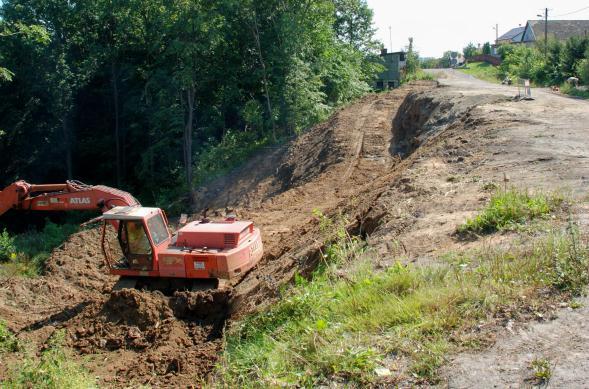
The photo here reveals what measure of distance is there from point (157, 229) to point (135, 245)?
51 cm

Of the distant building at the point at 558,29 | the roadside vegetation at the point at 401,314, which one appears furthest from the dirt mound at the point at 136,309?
the distant building at the point at 558,29

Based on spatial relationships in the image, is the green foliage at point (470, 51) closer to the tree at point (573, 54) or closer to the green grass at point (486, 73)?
the green grass at point (486, 73)

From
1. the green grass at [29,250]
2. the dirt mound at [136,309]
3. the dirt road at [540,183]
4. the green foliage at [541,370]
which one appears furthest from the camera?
the green grass at [29,250]

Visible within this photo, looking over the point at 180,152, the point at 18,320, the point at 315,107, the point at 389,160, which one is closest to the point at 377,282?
the point at 18,320

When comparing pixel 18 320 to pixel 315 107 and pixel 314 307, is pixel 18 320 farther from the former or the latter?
pixel 315 107

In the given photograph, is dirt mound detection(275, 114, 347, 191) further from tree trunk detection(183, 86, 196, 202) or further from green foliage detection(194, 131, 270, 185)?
tree trunk detection(183, 86, 196, 202)

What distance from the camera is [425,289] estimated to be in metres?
6.07

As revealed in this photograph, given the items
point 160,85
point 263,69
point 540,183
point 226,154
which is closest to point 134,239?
point 540,183

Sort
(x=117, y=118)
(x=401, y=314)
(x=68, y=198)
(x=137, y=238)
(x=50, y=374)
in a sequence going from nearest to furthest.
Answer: (x=401, y=314) < (x=50, y=374) < (x=137, y=238) < (x=68, y=198) < (x=117, y=118)

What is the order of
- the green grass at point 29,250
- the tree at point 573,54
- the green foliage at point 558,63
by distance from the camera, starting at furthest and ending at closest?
the tree at point 573,54
the green foliage at point 558,63
the green grass at point 29,250

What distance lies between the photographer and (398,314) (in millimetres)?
5785

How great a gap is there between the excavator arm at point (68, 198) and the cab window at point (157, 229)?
112cm

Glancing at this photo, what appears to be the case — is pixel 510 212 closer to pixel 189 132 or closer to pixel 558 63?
pixel 189 132

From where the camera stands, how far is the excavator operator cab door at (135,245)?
10922 millimetres
